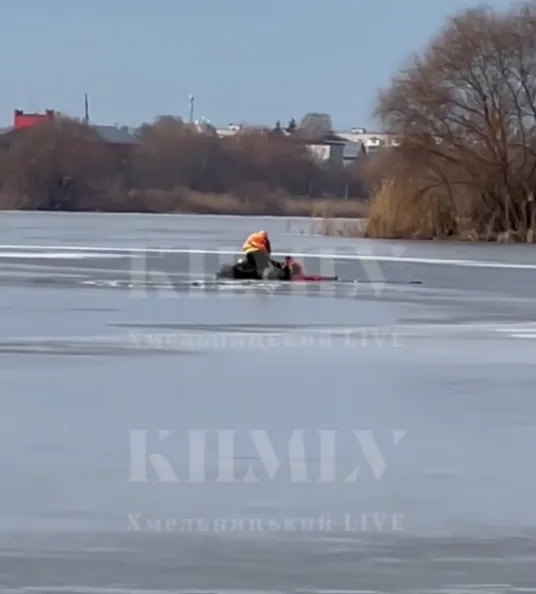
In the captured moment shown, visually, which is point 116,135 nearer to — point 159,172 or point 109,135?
point 109,135

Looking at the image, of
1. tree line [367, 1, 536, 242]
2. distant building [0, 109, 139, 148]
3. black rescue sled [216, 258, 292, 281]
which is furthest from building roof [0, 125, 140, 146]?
black rescue sled [216, 258, 292, 281]

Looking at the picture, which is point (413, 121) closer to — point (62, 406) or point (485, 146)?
point (485, 146)

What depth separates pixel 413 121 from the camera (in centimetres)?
6028

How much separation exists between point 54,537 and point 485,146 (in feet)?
179

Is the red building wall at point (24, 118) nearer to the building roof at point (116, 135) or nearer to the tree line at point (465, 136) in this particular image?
the building roof at point (116, 135)

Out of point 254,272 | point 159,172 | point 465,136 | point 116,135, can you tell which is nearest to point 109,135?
point 116,135

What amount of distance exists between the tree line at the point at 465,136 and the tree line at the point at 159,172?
2047 inches

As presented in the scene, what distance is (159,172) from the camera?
132625 millimetres

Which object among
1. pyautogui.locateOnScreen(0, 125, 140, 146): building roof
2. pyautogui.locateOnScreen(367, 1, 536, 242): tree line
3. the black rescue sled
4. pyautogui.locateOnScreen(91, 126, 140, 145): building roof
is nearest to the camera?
the black rescue sled

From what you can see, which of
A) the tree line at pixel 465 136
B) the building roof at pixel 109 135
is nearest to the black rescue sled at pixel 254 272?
the tree line at pixel 465 136

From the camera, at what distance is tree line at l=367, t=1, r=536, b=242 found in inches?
2344

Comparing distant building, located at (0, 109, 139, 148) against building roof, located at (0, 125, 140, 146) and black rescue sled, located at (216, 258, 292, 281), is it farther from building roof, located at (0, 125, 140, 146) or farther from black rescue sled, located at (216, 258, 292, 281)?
black rescue sled, located at (216, 258, 292, 281)

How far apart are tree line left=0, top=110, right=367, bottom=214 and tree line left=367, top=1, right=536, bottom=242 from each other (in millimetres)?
51986

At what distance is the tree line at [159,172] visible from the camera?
12212 centimetres
